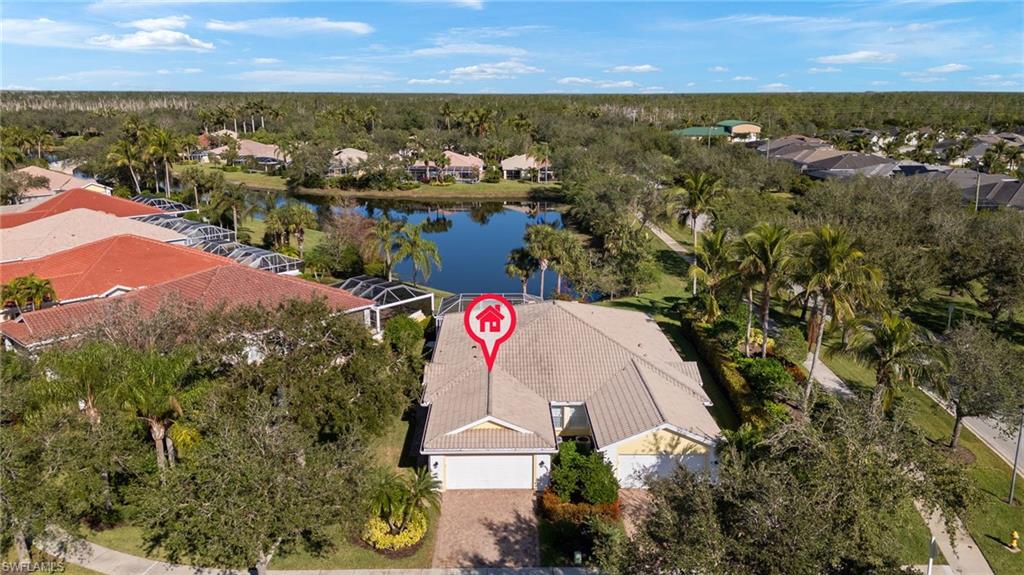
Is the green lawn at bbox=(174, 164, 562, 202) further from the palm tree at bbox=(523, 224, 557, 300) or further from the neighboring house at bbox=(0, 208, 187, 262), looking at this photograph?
the palm tree at bbox=(523, 224, 557, 300)

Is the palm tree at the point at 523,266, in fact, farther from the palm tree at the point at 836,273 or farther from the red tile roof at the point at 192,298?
the palm tree at the point at 836,273

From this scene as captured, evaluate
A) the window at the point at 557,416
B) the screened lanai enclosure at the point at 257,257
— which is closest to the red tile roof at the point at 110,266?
the screened lanai enclosure at the point at 257,257

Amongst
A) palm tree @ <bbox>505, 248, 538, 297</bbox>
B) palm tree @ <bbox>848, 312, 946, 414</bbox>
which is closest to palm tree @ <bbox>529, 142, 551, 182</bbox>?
palm tree @ <bbox>505, 248, 538, 297</bbox>

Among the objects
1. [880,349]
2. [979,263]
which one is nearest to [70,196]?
[880,349]

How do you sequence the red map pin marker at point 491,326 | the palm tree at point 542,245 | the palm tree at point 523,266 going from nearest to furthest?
1. the red map pin marker at point 491,326
2. the palm tree at point 542,245
3. the palm tree at point 523,266

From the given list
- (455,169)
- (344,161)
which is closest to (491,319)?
(455,169)
